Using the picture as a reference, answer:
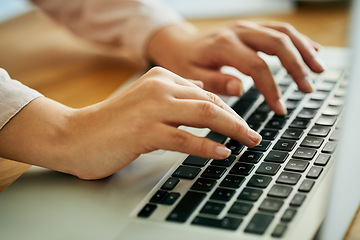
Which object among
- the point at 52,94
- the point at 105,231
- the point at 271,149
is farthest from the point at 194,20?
the point at 105,231

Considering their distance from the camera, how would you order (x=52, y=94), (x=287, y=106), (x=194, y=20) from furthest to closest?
(x=194, y=20), (x=52, y=94), (x=287, y=106)

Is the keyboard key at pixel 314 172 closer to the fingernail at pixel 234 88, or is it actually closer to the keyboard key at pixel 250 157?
the keyboard key at pixel 250 157

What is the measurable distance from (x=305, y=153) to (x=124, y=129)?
180 millimetres

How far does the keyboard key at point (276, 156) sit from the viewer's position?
0.45m

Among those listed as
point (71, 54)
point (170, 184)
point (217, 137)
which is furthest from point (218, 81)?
point (71, 54)

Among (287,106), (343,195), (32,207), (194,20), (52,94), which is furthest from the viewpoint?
(194,20)

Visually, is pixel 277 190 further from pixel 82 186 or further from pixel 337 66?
pixel 337 66

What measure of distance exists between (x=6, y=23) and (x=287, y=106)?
2.44 feet

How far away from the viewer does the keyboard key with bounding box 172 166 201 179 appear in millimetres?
446

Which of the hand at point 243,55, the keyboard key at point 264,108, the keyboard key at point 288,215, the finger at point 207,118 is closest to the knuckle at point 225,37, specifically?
the hand at point 243,55

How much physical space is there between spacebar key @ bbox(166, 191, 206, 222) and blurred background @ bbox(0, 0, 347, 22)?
681 millimetres

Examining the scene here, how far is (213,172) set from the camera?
1.46 ft

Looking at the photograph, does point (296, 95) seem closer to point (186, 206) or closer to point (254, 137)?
point (254, 137)

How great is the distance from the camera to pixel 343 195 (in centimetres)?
32
